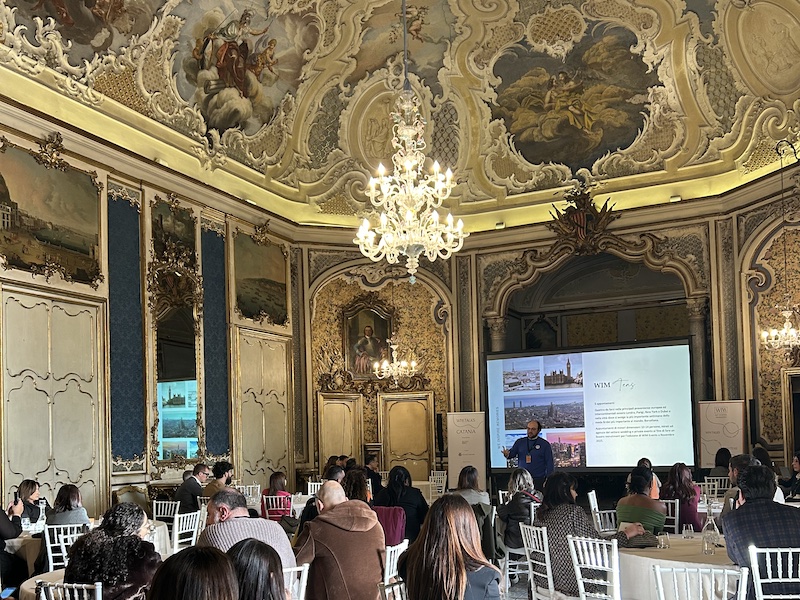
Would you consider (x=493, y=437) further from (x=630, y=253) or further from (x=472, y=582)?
(x=472, y=582)

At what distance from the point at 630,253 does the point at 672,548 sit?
9621 millimetres

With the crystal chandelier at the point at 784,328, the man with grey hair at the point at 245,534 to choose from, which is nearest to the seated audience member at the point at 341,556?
the man with grey hair at the point at 245,534

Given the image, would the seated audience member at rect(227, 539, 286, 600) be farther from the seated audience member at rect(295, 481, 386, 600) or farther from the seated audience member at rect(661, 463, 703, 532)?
the seated audience member at rect(661, 463, 703, 532)

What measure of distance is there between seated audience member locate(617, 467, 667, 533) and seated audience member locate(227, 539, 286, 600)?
442cm

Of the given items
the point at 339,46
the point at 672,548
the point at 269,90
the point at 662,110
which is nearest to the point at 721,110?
the point at 662,110

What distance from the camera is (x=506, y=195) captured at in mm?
16438

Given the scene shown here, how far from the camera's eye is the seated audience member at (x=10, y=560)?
7117 mm

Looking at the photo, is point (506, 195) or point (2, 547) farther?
point (506, 195)

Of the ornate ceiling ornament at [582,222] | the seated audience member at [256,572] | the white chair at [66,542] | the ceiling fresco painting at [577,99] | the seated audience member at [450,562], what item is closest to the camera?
the seated audience member at [256,572]

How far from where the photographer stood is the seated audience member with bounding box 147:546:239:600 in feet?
7.27

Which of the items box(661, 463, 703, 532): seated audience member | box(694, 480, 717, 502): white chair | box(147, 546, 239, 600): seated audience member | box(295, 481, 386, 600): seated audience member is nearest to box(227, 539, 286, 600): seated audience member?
box(147, 546, 239, 600): seated audience member

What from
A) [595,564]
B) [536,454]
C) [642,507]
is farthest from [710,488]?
[595,564]

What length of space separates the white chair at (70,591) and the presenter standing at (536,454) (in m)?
9.87

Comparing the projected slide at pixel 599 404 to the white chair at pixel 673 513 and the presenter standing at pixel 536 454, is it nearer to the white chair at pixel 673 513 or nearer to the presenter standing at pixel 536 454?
the presenter standing at pixel 536 454
